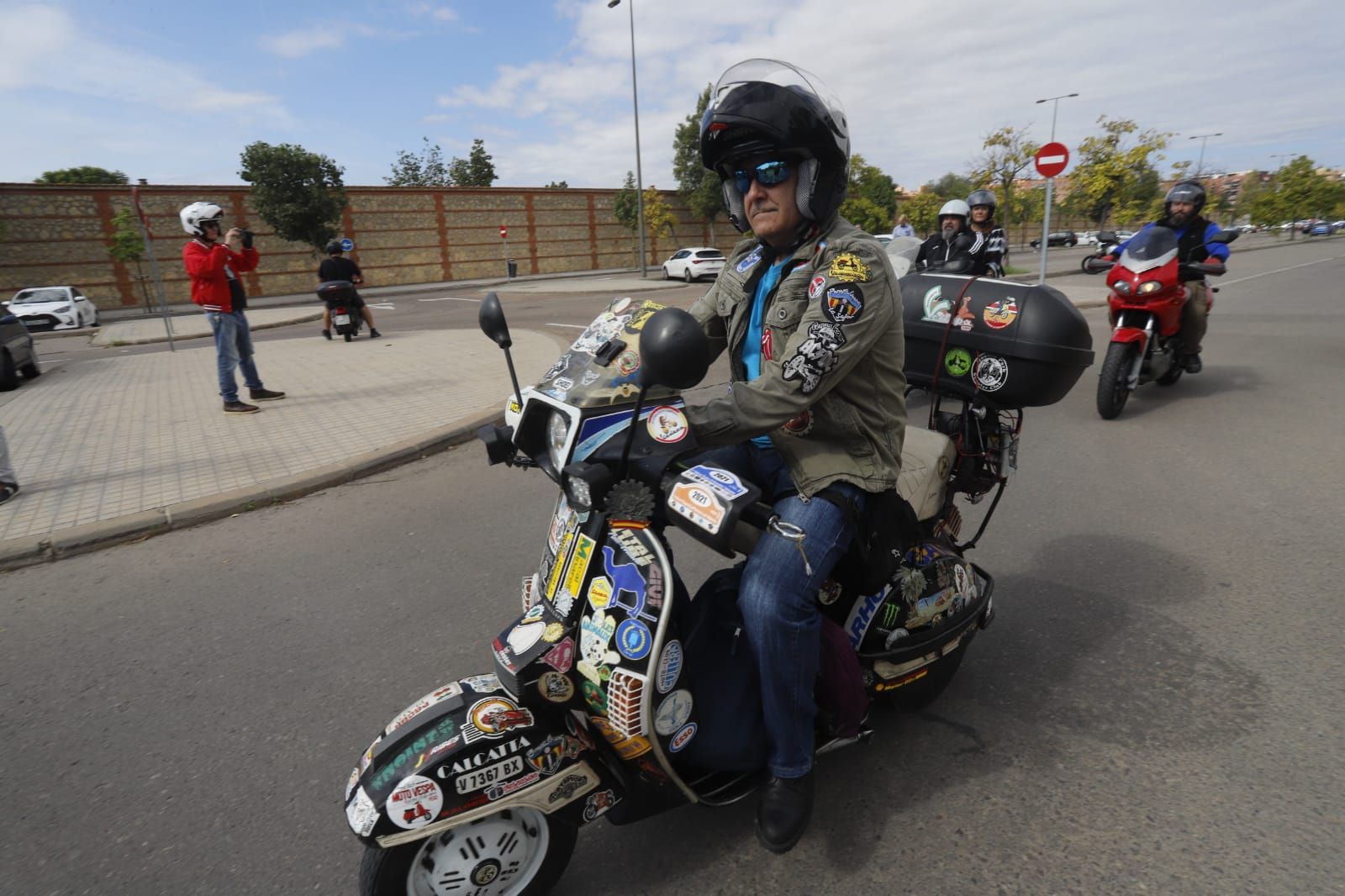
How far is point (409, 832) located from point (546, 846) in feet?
1.28

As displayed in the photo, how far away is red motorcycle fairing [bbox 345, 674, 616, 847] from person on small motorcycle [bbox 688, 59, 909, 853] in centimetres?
54

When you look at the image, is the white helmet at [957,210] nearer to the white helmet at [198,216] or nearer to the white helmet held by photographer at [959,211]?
the white helmet held by photographer at [959,211]

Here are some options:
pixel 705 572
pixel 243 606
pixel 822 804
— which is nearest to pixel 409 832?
pixel 822 804

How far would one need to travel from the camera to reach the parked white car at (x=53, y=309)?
814 inches

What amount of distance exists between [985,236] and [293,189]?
90.3 feet

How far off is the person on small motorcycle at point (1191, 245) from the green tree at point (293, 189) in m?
28.6

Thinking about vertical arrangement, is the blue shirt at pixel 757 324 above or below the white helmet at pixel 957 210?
below

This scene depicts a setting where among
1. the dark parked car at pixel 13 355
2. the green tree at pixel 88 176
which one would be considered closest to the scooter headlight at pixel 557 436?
the dark parked car at pixel 13 355

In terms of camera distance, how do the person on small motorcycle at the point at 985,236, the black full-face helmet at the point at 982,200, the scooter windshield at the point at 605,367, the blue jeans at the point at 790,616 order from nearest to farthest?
the scooter windshield at the point at 605,367, the blue jeans at the point at 790,616, the person on small motorcycle at the point at 985,236, the black full-face helmet at the point at 982,200

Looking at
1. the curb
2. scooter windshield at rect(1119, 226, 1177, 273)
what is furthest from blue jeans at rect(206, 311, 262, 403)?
scooter windshield at rect(1119, 226, 1177, 273)

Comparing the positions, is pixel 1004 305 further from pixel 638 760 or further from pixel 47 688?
pixel 47 688

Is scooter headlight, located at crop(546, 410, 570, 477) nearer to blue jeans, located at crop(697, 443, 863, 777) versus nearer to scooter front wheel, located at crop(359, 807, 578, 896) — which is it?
blue jeans, located at crop(697, 443, 863, 777)

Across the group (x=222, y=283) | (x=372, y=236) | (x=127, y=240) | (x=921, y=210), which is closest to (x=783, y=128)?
(x=222, y=283)

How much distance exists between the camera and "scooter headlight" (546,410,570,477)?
1.77m
